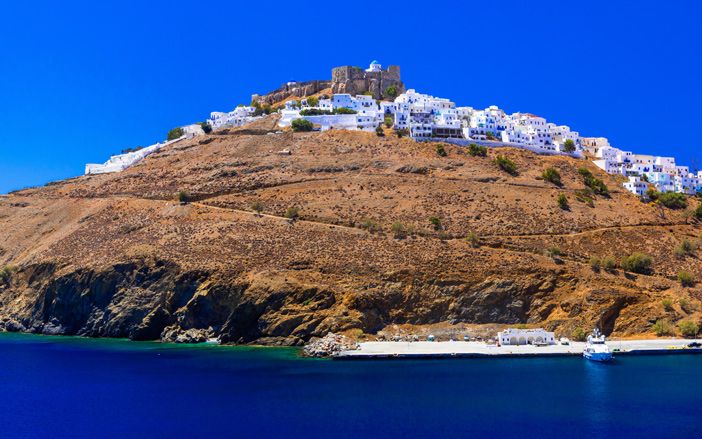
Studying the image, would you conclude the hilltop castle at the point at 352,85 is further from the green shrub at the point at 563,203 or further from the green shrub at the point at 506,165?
the green shrub at the point at 563,203

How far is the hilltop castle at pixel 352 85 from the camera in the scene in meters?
130

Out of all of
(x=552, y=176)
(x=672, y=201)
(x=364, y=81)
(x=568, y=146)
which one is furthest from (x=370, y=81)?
(x=672, y=201)

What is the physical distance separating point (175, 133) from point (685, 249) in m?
75.2

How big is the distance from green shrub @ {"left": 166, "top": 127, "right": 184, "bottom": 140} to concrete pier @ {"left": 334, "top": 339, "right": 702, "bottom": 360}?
6690 cm

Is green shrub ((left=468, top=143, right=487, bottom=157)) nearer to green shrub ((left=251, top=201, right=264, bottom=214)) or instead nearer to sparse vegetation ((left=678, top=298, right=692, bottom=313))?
green shrub ((left=251, top=201, right=264, bottom=214))

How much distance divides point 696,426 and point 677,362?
74.2 ft

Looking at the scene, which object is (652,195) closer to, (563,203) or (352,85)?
(563,203)

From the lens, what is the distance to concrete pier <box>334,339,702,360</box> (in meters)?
68.2

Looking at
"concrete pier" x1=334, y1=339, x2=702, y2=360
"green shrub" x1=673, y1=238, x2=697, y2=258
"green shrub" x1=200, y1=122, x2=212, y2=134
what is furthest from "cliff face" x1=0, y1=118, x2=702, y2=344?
"green shrub" x1=200, y1=122, x2=212, y2=134

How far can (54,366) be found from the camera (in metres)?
66.3

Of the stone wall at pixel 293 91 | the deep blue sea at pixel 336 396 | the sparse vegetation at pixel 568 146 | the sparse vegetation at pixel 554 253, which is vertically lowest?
the deep blue sea at pixel 336 396

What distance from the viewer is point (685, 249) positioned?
293 feet

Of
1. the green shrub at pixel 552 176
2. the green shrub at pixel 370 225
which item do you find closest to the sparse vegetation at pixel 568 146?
the green shrub at pixel 552 176

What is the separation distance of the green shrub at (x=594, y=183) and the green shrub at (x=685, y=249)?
14.4 meters
